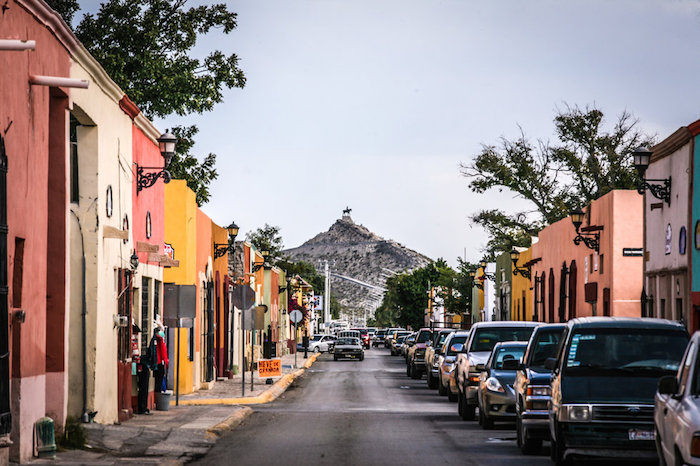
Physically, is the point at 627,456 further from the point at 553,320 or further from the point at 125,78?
the point at 553,320

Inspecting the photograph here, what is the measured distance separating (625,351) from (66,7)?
33.8 m

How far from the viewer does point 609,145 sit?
67.0m

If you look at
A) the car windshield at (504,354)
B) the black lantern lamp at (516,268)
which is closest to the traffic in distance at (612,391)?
the car windshield at (504,354)

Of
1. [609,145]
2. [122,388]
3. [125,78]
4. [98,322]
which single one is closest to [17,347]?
[98,322]

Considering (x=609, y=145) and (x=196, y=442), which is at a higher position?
(x=609, y=145)

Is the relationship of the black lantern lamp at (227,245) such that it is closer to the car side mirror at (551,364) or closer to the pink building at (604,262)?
the pink building at (604,262)

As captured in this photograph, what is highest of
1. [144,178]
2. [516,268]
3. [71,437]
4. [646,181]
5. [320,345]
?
[646,181]

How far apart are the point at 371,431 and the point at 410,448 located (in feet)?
11.3

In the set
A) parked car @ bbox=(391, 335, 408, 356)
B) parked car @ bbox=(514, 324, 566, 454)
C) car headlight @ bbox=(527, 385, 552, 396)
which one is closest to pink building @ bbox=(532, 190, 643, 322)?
parked car @ bbox=(514, 324, 566, 454)

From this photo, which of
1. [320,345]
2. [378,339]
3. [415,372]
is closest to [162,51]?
[415,372]

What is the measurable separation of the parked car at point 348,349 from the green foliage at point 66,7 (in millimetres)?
32931

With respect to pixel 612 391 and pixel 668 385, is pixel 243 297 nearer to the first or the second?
pixel 612 391

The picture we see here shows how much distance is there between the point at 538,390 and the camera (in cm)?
1698

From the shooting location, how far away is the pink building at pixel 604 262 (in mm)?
38469
